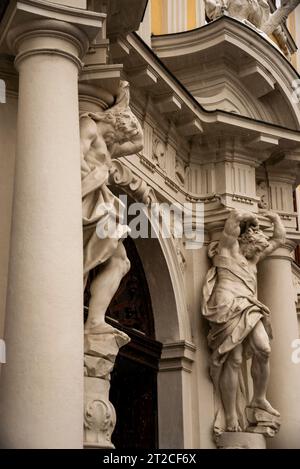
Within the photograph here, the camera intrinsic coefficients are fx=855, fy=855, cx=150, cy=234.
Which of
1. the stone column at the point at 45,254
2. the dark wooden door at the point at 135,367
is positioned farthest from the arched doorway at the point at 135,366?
the stone column at the point at 45,254

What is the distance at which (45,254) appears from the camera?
17.2ft

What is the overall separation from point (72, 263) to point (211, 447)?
13.5 feet

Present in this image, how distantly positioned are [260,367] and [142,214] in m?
2.01

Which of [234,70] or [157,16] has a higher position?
[157,16]

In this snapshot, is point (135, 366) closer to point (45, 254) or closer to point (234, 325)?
point (234, 325)

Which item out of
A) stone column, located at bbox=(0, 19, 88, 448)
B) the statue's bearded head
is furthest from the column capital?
the statue's bearded head

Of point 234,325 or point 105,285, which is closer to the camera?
point 105,285

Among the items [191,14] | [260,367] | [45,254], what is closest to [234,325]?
[260,367]

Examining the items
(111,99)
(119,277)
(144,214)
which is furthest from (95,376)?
(144,214)

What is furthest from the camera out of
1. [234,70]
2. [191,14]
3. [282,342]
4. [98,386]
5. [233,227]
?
[191,14]

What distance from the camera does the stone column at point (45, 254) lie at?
494 cm

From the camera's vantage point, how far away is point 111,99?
6.75 m

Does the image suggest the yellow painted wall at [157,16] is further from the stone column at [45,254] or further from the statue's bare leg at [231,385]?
the stone column at [45,254]

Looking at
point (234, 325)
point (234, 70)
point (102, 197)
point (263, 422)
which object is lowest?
point (263, 422)
